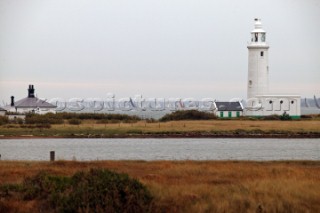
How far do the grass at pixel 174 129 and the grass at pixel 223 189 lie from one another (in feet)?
120

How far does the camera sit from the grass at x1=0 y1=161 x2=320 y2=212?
53.6ft

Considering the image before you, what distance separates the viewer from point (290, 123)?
72062 millimetres

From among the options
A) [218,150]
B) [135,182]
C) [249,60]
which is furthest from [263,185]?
[249,60]

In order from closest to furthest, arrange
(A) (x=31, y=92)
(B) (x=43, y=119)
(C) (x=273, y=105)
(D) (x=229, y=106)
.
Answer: (B) (x=43, y=119) < (C) (x=273, y=105) < (D) (x=229, y=106) < (A) (x=31, y=92)

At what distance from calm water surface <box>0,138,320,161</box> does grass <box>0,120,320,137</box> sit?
324cm

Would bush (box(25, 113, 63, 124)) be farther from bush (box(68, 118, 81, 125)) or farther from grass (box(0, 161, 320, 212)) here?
grass (box(0, 161, 320, 212))

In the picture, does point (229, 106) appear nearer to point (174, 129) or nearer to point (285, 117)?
point (285, 117)

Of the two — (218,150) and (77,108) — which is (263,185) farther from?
(77,108)

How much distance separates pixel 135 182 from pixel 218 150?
1248 inches

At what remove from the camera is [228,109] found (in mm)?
80750

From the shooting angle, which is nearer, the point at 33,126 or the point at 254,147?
the point at 254,147

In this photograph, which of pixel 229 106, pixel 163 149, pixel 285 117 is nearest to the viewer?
pixel 163 149

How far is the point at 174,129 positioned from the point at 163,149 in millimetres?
17242

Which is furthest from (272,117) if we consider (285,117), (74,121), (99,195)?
(99,195)
